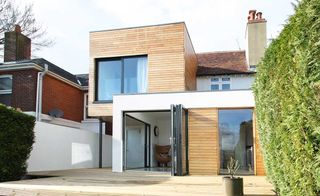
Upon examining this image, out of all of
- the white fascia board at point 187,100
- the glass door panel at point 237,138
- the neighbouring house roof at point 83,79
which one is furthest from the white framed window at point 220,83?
the neighbouring house roof at point 83,79

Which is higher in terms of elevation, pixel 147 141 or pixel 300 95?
pixel 300 95

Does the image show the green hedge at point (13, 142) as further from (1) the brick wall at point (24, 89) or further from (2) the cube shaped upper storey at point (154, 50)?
(1) the brick wall at point (24, 89)

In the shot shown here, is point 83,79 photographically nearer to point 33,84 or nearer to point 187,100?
point 33,84

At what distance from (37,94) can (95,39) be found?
357cm

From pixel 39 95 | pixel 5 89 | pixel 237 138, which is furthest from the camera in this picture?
pixel 5 89

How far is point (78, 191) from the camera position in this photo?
6.34m

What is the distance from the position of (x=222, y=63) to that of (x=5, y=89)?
10.5 m

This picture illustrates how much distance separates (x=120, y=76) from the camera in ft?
43.2

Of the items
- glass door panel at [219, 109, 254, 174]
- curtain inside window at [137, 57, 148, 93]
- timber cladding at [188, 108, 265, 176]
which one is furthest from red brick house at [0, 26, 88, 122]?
glass door panel at [219, 109, 254, 174]

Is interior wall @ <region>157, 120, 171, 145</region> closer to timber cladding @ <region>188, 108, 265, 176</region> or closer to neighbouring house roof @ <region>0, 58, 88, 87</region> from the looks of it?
neighbouring house roof @ <region>0, 58, 88, 87</region>

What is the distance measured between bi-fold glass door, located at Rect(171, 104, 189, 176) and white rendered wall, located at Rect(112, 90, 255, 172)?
0.64 metres

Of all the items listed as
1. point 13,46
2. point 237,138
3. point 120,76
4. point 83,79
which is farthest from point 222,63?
point 13,46

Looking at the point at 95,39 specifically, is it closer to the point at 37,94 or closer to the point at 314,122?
the point at 37,94

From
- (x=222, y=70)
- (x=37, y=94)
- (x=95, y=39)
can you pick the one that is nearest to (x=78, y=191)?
(x=95, y=39)
